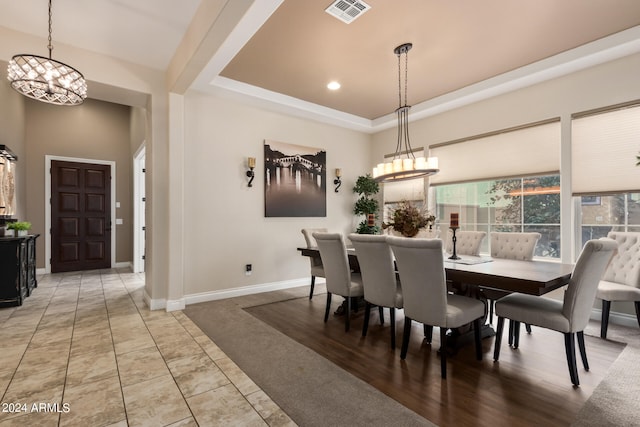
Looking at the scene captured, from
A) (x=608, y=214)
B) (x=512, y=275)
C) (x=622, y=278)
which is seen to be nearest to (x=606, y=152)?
(x=608, y=214)

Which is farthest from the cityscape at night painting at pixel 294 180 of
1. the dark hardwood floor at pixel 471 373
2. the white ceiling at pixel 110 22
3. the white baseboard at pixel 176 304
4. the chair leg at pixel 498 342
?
the chair leg at pixel 498 342

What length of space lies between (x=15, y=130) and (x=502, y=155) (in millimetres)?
7585

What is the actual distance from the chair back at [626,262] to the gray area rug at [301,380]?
9.23 feet

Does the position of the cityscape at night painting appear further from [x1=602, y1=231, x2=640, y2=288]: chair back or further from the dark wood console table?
[x1=602, y1=231, x2=640, y2=288]: chair back

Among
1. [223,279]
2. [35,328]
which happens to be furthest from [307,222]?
[35,328]

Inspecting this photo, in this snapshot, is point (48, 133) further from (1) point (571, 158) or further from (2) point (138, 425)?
(1) point (571, 158)

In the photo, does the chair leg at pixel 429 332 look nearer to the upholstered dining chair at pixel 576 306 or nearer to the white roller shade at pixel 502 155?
the upholstered dining chair at pixel 576 306

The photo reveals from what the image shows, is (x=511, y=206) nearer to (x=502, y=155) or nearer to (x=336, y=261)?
(x=502, y=155)

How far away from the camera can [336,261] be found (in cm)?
321

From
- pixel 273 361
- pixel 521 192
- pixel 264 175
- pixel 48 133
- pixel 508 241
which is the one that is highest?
pixel 48 133

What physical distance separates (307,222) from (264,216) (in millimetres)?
832

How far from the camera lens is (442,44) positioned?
3270 mm

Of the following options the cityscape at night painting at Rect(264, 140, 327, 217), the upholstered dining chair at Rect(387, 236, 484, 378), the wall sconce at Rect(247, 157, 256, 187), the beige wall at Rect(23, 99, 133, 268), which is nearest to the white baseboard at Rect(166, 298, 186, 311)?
the cityscape at night painting at Rect(264, 140, 327, 217)

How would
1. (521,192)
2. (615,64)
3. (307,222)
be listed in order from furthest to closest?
(307,222) → (521,192) → (615,64)
